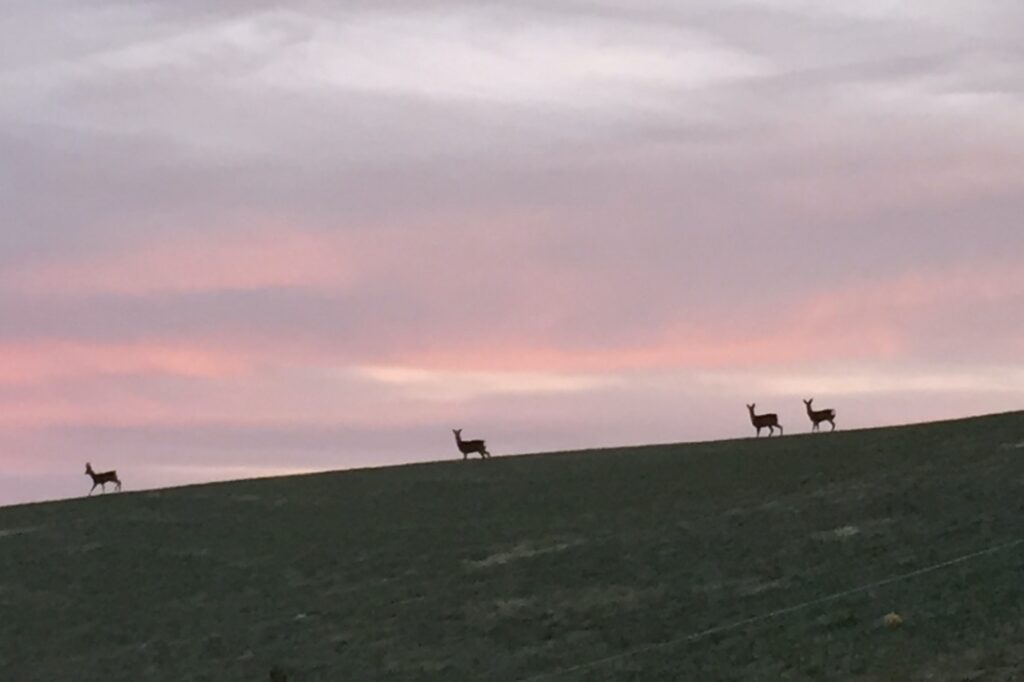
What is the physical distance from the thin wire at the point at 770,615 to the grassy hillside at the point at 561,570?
3.8 inches

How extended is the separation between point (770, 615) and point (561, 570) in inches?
326

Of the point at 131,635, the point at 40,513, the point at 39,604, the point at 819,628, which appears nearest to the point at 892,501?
the point at 819,628

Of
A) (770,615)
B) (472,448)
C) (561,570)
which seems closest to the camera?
(770,615)

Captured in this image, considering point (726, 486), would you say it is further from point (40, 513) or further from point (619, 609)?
point (40, 513)

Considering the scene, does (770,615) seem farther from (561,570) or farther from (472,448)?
(472,448)

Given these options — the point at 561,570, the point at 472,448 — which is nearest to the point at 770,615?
the point at 561,570

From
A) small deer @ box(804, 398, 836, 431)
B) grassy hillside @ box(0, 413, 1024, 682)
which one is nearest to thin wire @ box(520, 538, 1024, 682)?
grassy hillside @ box(0, 413, 1024, 682)

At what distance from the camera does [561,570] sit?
114 ft

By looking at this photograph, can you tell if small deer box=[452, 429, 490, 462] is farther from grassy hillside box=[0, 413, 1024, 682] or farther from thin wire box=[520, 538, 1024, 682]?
thin wire box=[520, 538, 1024, 682]

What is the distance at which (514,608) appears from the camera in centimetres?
3203

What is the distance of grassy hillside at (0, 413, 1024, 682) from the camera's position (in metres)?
25.6

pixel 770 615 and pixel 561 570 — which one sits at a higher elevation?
pixel 561 570

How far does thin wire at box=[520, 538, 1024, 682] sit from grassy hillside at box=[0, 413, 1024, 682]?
10 cm

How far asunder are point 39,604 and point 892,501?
1939 centimetres
